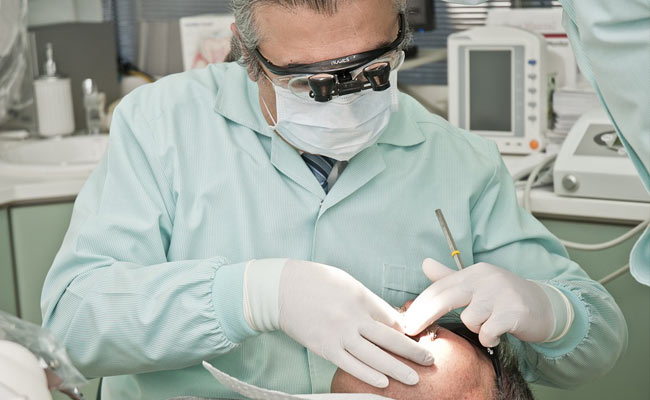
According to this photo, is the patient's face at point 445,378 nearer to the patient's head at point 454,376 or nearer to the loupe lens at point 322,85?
the patient's head at point 454,376

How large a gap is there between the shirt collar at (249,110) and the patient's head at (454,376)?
370 millimetres

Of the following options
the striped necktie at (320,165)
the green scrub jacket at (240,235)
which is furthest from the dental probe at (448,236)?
the striped necktie at (320,165)

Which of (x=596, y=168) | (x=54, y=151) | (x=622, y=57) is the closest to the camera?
(x=622, y=57)

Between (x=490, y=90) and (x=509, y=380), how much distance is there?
144cm

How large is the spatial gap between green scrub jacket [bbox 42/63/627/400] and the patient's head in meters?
0.13

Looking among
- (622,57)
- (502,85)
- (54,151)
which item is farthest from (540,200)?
(54,151)

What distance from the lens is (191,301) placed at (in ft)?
4.32

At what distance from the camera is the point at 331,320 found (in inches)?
50.4

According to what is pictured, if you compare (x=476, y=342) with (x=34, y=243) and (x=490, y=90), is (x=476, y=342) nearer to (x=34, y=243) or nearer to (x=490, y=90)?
(x=490, y=90)

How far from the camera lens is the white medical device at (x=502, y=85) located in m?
2.54

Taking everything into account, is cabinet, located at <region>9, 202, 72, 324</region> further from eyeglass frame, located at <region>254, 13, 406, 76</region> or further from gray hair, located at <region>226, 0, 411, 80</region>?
eyeglass frame, located at <region>254, 13, 406, 76</region>

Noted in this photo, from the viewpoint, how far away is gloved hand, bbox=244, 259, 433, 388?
1.27 metres

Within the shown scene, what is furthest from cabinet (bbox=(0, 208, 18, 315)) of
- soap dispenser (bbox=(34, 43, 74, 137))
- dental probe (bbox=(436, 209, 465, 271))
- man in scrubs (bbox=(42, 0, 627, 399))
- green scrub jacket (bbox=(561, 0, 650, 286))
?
green scrub jacket (bbox=(561, 0, 650, 286))

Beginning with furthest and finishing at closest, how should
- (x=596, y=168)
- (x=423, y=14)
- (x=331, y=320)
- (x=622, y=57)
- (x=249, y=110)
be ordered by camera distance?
(x=423, y=14) < (x=596, y=168) < (x=249, y=110) < (x=331, y=320) < (x=622, y=57)
